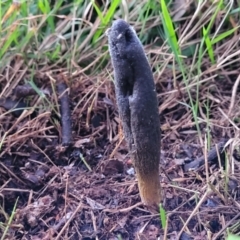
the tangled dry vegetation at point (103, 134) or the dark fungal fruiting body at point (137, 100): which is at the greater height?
the dark fungal fruiting body at point (137, 100)

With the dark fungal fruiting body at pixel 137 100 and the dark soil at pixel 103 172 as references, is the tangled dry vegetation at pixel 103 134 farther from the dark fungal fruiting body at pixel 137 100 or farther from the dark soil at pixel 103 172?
the dark fungal fruiting body at pixel 137 100

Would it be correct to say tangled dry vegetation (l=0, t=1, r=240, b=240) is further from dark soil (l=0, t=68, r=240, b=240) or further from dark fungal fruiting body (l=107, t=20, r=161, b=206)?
dark fungal fruiting body (l=107, t=20, r=161, b=206)

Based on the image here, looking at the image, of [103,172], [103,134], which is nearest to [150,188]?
[103,172]

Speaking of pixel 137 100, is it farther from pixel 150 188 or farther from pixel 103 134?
pixel 103 134

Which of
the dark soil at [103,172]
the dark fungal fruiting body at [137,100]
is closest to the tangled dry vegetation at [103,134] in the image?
the dark soil at [103,172]


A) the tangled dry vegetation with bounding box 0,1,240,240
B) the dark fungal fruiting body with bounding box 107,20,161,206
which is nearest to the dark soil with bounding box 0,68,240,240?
the tangled dry vegetation with bounding box 0,1,240,240

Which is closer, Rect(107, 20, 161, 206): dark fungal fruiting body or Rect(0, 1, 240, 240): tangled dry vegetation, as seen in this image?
Rect(107, 20, 161, 206): dark fungal fruiting body
